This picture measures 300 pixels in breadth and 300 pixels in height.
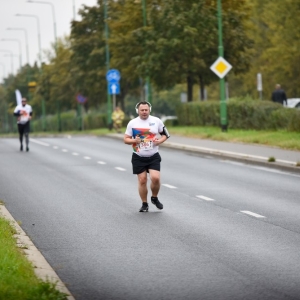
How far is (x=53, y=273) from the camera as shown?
924 centimetres

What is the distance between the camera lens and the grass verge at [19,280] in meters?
7.62

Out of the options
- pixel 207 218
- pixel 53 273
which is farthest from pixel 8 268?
pixel 207 218

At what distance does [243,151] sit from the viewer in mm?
29750

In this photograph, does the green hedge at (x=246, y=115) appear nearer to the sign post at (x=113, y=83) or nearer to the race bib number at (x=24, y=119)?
the sign post at (x=113, y=83)

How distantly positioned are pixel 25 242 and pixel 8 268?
7.93 ft

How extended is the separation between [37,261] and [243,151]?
20.3 metres

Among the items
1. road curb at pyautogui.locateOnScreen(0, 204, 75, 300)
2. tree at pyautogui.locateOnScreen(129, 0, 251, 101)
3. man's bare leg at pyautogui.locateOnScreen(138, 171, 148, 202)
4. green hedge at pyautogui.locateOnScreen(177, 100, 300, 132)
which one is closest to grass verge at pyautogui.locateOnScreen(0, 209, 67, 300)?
road curb at pyautogui.locateOnScreen(0, 204, 75, 300)

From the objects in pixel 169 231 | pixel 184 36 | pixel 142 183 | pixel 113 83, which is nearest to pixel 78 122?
pixel 113 83

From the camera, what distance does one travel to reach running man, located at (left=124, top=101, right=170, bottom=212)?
586 inches

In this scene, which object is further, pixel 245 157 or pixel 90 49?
pixel 90 49

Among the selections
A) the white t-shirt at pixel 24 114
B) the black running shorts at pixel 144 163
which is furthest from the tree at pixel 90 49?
the black running shorts at pixel 144 163

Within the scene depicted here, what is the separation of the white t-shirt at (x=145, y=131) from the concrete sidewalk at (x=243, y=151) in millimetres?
8713

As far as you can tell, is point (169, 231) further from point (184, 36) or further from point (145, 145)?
point (184, 36)

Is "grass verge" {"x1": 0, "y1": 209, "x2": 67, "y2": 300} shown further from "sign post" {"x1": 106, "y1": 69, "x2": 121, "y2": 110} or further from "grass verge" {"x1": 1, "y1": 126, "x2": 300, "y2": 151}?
"sign post" {"x1": 106, "y1": 69, "x2": 121, "y2": 110}
